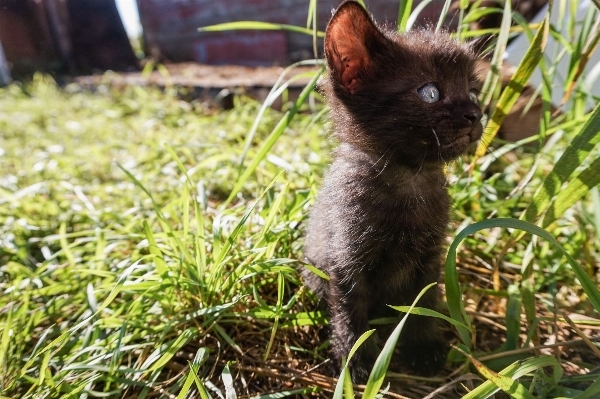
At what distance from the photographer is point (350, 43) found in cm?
143

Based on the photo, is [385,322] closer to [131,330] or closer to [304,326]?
[304,326]

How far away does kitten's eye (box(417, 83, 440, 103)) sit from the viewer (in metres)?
1.40

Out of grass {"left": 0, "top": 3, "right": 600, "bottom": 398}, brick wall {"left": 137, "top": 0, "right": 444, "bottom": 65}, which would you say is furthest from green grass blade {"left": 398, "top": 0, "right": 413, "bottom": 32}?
brick wall {"left": 137, "top": 0, "right": 444, "bottom": 65}

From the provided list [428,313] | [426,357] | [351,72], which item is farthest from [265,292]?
[351,72]

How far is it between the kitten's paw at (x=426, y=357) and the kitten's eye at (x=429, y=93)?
862mm

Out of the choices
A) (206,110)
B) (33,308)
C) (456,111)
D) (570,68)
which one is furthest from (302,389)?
(206,110)

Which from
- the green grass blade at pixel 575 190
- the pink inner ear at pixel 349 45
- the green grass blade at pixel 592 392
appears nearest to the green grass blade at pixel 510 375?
the green grass blade at pixel 592 392

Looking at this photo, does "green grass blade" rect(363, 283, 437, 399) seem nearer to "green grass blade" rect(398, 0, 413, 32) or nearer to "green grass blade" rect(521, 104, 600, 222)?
"green grass blade" rect(521, 104, 600, 222)

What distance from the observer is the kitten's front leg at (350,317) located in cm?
153

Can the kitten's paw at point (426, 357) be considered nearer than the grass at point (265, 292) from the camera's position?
No

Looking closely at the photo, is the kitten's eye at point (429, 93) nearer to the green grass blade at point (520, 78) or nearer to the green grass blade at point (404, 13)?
the green grass blade at point (520, 78)

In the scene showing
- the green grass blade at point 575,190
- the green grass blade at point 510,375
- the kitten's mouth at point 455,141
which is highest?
the kitten's mouth at point 455,141

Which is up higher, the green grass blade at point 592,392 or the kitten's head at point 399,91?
the kitten's head at point 399,91

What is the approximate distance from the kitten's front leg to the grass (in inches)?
3.3
